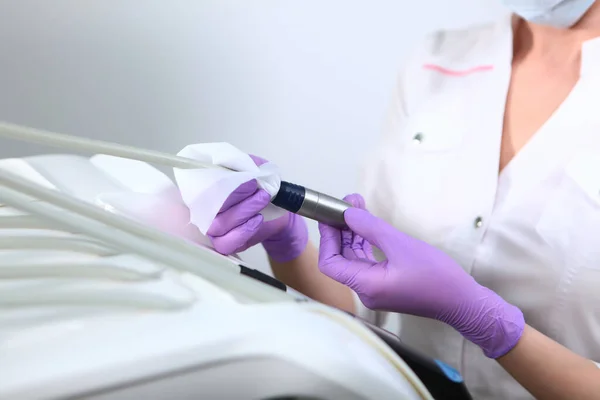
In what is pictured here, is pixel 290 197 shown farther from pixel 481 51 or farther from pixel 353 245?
pixel 481 51

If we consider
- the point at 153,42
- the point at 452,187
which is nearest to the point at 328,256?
the point at 452,187

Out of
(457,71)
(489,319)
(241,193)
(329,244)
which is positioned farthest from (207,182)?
(457,71)

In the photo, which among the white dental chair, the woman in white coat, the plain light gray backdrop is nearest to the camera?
the white dental chair

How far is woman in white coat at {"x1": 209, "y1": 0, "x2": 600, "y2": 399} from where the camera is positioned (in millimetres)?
634

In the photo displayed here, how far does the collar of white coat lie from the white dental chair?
0.62 metres

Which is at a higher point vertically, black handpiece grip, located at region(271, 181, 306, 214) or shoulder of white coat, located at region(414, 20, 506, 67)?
shoulder of white coat, located at region(414, 20, 506, 67)

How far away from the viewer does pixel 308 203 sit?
1.98ft

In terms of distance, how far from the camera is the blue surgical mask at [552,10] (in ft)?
2.41

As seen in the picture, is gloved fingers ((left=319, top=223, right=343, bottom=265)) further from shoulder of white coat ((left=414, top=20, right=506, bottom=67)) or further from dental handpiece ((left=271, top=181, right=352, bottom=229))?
shoulder of white coat ((left=414, top=20, right=506, bottom=67))

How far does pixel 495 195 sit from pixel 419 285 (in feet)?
0.71

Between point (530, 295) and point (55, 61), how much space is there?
94cm

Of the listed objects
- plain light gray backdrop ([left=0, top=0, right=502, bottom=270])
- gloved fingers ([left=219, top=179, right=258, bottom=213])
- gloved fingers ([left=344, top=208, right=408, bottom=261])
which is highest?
plain light gray backdrop ([left=0, top=0, right=502, bottom=270])

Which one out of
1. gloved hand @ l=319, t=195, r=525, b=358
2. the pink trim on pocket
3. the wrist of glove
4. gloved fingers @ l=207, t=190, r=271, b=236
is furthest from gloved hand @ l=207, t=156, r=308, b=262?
the pink trim on pocket

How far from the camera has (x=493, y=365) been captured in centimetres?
76
